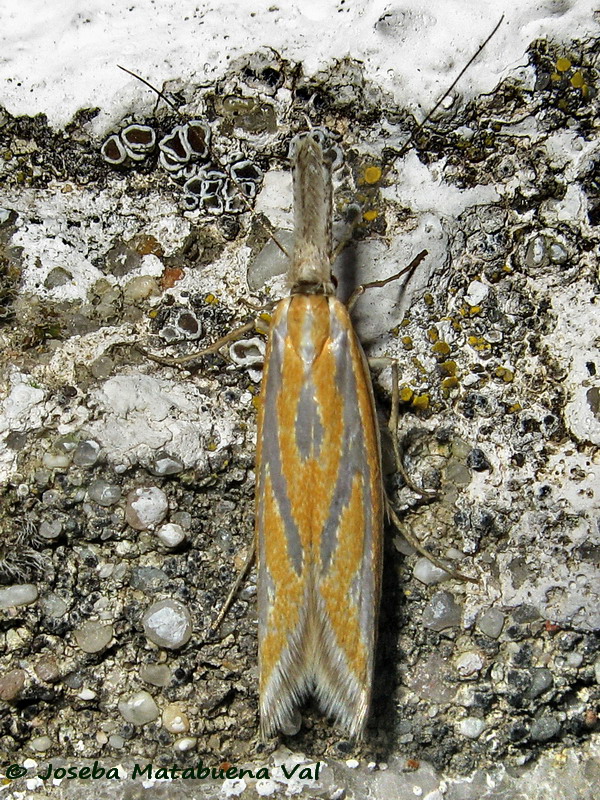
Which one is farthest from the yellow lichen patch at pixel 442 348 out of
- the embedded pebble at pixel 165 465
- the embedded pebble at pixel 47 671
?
the embedded pebble at pixel 47 671

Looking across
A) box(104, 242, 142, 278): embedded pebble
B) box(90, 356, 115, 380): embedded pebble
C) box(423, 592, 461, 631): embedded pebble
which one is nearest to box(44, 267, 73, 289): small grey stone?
box(104, 242, 142, 278): embedded pebble

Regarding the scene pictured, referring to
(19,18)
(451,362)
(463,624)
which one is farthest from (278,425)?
(19,18)

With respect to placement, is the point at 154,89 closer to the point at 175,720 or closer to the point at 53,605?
the point at 53,605

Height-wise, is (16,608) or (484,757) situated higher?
(16,608)

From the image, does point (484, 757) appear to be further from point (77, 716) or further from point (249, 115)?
point (249, 115)

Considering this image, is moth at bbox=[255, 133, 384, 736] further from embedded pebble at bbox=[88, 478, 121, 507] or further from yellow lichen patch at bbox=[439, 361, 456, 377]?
embedded pebble at bbox=[88, 478, 121, 507]
